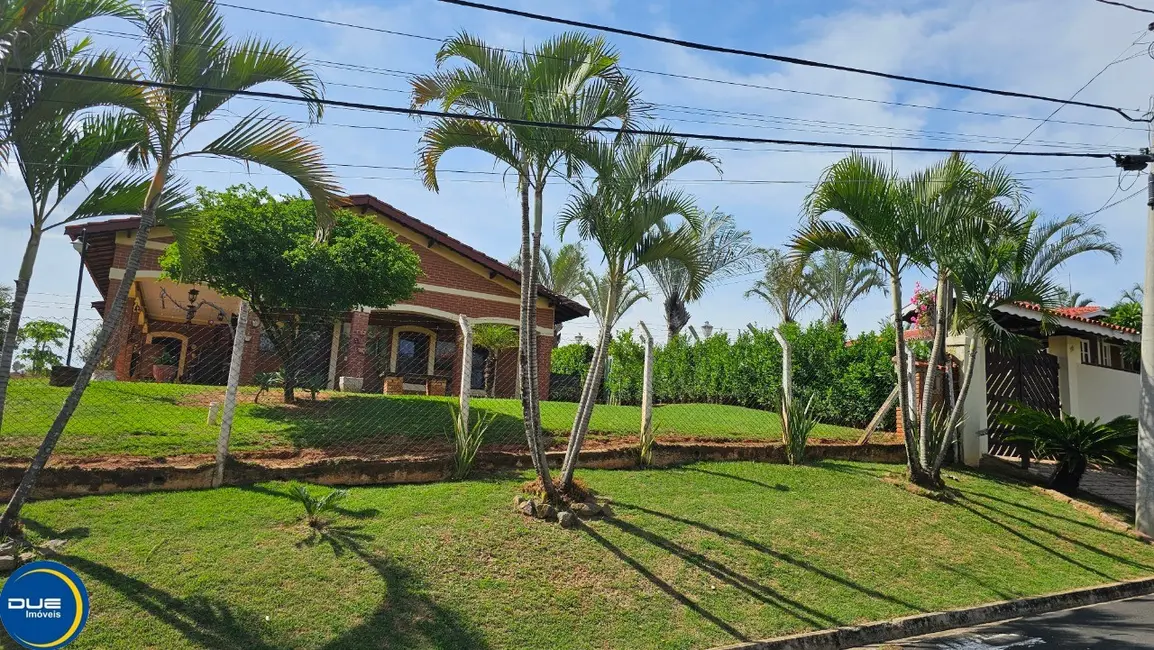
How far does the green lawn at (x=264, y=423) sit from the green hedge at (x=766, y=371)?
1824 millimetres

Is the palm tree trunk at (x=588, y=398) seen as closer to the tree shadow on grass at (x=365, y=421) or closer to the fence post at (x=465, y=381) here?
the fence post at (x=465, y=381)

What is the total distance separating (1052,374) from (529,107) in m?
12.1

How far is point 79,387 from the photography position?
5656 mm

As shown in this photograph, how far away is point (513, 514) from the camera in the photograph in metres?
7.00

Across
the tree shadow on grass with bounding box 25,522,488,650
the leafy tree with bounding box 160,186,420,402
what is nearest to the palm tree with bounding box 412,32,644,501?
the tree shadow on grass with bounding box 25,522,488,650

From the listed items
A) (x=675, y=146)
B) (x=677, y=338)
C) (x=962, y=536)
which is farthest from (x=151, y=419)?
(x=677, y=338)

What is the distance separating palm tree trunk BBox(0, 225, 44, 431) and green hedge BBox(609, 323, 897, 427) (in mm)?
10378

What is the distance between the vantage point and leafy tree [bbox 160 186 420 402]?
407 inches

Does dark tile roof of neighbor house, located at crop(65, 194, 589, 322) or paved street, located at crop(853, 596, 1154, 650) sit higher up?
dark tile roof of neighbor house, located at crop(65, 194, 589, 322)

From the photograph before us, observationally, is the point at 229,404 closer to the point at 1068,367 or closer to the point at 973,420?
the point at 973,420

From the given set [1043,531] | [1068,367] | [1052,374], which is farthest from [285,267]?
[1068,367]

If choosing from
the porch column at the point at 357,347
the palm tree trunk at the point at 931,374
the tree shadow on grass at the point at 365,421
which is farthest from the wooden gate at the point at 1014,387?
the porch column at the point at 357,347

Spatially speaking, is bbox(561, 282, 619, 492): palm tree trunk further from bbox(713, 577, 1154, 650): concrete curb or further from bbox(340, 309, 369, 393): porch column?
bbox(340, 309, 369, 393): porch column

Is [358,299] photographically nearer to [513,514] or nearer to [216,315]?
[513,514]
